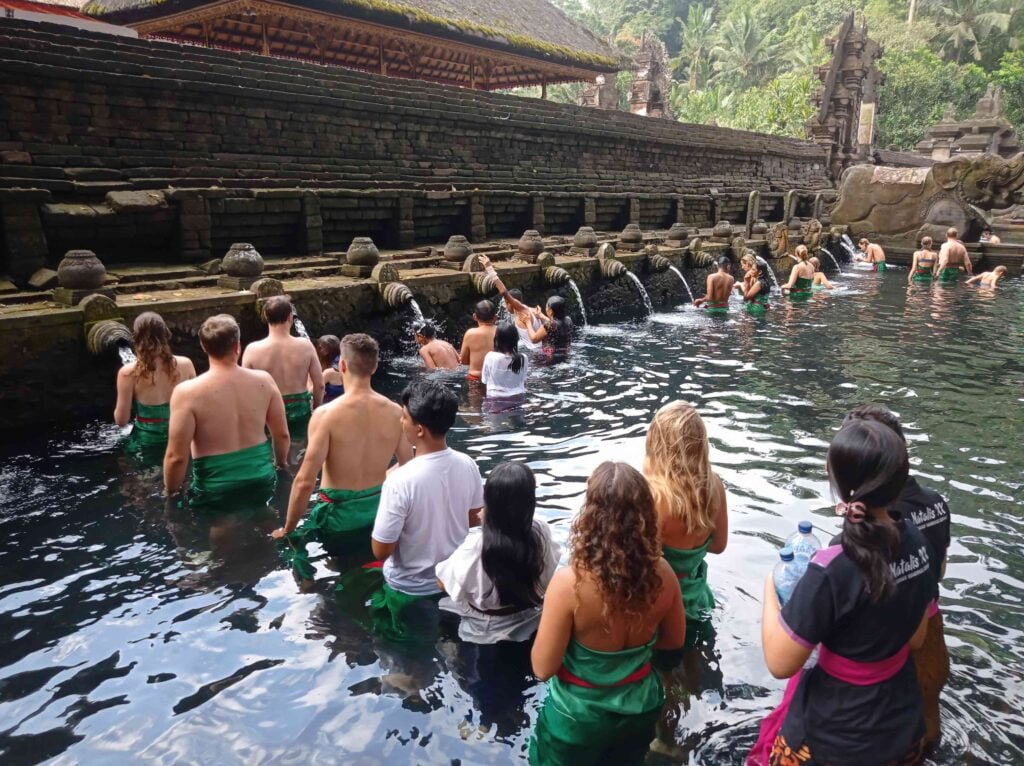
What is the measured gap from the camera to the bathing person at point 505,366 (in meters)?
7.12

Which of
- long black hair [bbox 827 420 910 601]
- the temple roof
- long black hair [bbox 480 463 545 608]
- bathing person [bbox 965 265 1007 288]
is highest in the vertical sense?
the temple roof

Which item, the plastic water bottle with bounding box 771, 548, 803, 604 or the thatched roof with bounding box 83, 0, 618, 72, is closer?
the plastic water bottle with bounding box 771, 548, 803, 604

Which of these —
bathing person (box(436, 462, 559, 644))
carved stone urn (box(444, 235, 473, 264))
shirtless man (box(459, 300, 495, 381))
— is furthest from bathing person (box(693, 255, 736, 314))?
bathing person (box(436, 462, 559, 644))

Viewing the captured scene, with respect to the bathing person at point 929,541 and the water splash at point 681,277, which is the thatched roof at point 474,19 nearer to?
the water splash at point 681,277

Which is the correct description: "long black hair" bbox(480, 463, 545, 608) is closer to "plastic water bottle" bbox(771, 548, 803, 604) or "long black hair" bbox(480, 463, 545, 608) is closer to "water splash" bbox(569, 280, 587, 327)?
"plastic water bottle" bbox(771, 548, 803, 604)

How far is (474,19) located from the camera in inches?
738

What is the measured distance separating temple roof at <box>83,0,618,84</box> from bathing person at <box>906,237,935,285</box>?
34.6ft

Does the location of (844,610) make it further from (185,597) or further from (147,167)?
(147,167)

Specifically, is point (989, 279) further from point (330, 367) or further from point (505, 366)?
point (330, 367)

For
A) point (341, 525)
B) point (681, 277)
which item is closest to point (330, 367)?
point (341, 525)

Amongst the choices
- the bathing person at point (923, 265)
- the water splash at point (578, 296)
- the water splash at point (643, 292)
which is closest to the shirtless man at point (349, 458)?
the water splash at point (578, 296)

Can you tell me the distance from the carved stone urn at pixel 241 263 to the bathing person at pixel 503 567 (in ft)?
18.8

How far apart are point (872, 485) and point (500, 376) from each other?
560 centimetres

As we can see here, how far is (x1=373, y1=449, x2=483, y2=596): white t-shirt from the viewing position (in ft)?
10.9
